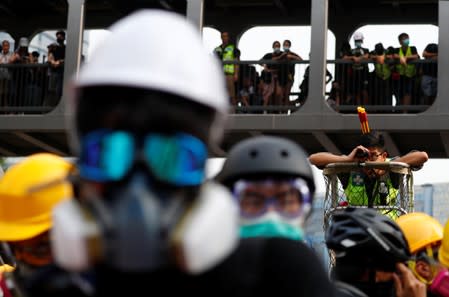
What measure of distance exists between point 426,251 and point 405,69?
42.2 ft

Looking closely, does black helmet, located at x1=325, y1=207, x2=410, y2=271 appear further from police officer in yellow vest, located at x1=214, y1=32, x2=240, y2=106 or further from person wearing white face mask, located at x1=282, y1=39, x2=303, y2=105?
→ person wearing white face mask, located at x1=282, y1=39, x2=303, y2=105

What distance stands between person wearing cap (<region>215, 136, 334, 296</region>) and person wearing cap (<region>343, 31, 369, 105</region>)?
15209 mm

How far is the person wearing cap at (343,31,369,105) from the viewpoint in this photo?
18.2m

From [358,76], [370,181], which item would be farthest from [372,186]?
A: [358,76]

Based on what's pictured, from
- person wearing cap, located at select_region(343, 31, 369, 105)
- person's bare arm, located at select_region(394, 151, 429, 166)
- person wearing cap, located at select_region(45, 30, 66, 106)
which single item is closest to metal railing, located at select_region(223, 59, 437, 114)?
person wearing cap, located at select_region(343, 31, 369, 105)

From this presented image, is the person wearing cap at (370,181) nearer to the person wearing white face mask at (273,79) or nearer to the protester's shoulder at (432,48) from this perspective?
the person wearing white face mask at (273,79)

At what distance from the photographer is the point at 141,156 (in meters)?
1.86

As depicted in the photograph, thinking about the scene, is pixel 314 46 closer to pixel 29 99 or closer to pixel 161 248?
pixel 29 99

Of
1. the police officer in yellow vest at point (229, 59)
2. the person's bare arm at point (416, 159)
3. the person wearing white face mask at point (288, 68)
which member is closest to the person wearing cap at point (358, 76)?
the person wearing white face mask at point (288, 68)

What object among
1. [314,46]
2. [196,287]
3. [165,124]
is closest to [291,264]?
[196,287]

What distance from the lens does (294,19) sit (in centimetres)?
2186

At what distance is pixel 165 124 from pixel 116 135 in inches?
3.8

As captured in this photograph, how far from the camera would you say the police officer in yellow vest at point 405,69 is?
17562 mm

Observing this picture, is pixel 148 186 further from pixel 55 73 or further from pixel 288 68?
pixel 55 73
